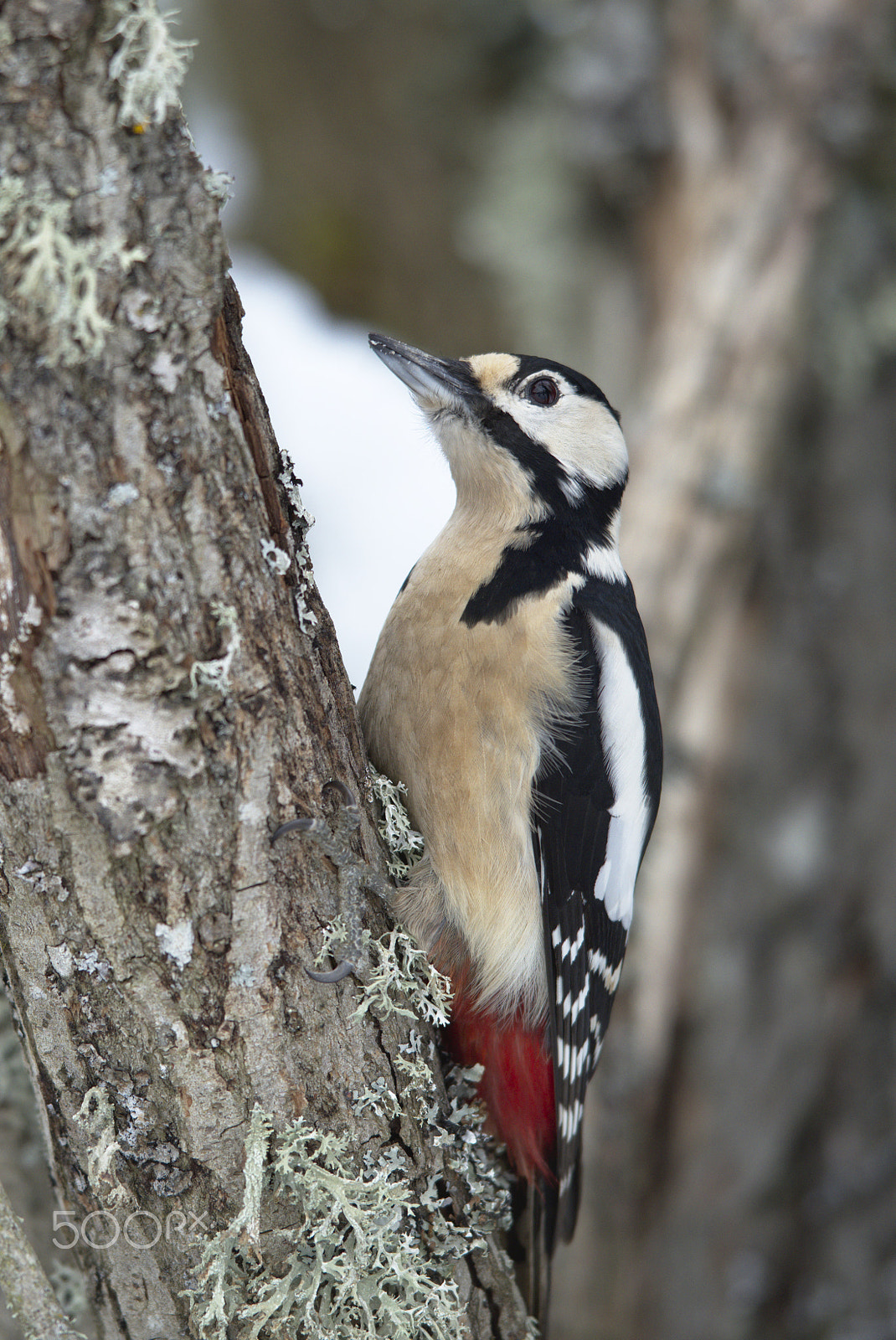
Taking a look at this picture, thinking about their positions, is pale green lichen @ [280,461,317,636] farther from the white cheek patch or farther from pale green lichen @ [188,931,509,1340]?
the white cheek patch

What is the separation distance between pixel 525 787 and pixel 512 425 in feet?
2.69

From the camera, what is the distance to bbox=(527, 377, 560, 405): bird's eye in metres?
2.22

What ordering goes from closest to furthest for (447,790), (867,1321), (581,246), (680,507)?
(447,790) < (867,1321) < (680,507) < (581,246)

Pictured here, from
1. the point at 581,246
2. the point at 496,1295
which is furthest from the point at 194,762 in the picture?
the point at 581,246

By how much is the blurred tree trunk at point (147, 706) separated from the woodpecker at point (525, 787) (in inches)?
16.5

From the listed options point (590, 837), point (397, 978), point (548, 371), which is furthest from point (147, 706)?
point (548, 371)

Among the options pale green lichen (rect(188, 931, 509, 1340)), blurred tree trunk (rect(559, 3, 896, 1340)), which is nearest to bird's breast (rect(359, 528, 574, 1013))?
pale green lichen (rect(188, 931, 509, 1340))

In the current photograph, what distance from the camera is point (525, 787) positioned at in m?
1.83

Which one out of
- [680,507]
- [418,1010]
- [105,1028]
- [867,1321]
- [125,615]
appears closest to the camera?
[125,615]

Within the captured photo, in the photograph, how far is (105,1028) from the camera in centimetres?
122

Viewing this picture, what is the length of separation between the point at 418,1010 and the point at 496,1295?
480mm

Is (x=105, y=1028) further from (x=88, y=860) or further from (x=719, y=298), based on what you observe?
(x=719, y=298)

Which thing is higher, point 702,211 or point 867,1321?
point 702,211

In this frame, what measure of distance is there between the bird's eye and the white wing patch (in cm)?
58
